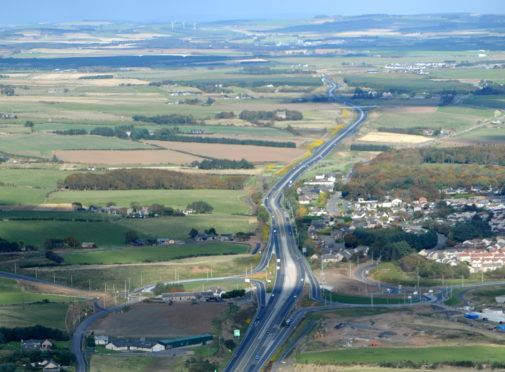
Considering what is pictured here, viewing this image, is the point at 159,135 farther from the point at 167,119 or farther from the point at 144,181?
the point at 144,181

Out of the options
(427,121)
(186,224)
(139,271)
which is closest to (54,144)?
(427,121)

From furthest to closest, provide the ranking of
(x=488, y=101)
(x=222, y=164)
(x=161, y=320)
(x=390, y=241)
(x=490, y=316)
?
(x=488, y=101) < (x=222, y=164) < (x=390, y=241) < (x=490, y=316) < (x=161, y=320)

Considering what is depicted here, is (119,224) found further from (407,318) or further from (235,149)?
(235,149)

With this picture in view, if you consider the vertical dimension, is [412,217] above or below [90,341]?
below

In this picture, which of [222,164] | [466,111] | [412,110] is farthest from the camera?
[412,110]

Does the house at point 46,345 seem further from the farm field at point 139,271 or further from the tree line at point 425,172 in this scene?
the tree line at point 425,172

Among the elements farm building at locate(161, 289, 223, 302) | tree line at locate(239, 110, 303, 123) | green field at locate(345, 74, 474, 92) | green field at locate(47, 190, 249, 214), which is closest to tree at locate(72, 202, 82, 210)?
green field at locate(47, 190, 249, 214)
